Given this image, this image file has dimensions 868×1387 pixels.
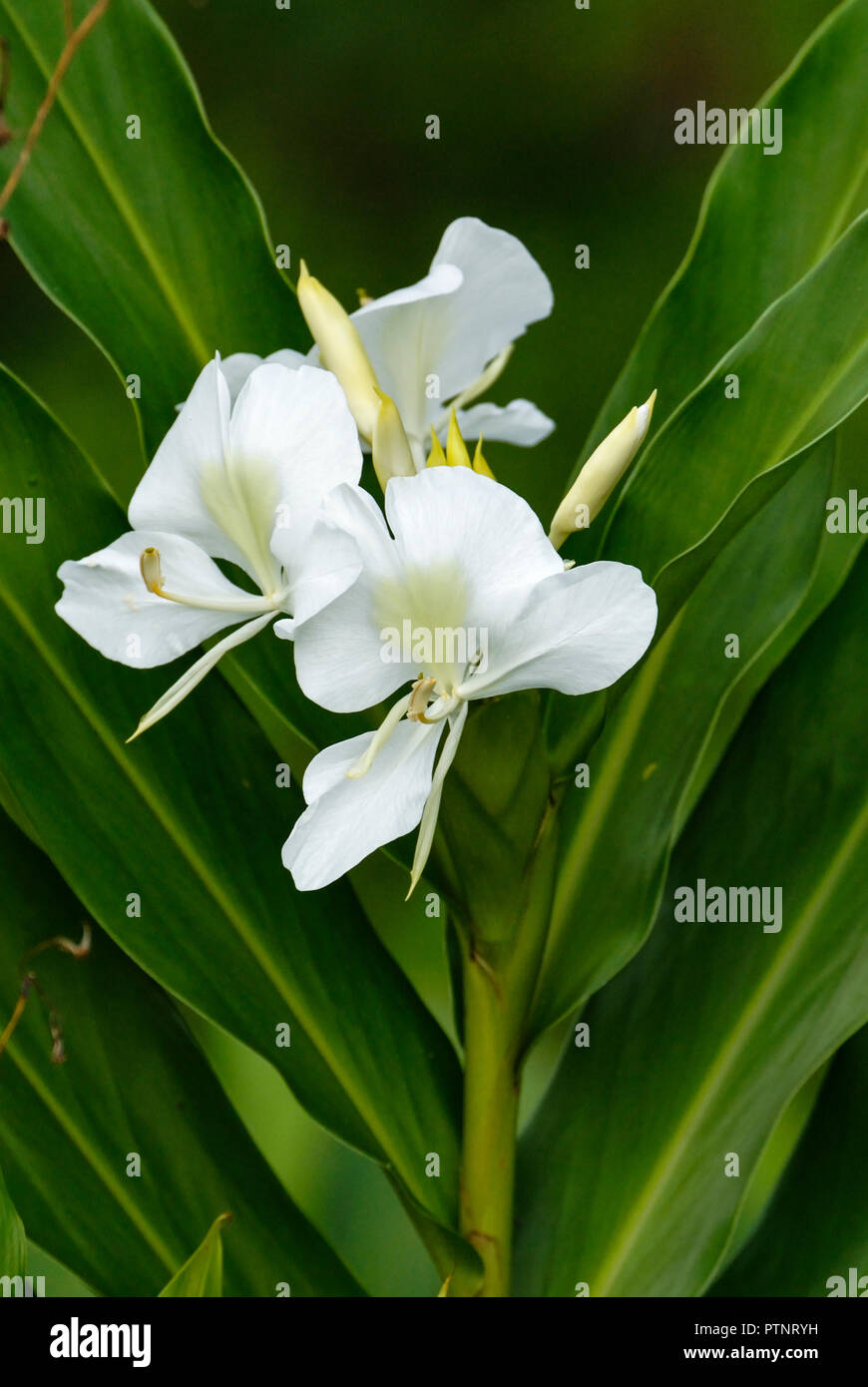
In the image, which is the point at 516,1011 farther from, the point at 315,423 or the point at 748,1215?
the point at 748,1215

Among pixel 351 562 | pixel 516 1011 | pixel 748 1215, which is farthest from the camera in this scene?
pixel 748 1215

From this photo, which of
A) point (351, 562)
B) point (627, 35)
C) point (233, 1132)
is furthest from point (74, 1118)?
point (627, 35)

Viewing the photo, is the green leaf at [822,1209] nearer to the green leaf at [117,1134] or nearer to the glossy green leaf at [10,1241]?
the green leaf at [117,1134]

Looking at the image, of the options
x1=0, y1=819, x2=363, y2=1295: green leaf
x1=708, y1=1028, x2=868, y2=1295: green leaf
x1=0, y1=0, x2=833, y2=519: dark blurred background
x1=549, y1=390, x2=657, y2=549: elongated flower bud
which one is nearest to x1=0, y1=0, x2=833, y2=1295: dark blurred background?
x1=0, y1=0, x2=833, y2=519: dark blurred background

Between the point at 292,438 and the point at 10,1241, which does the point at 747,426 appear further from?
the point at 10,1241

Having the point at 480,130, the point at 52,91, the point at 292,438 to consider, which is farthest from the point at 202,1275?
the point at 480,130
